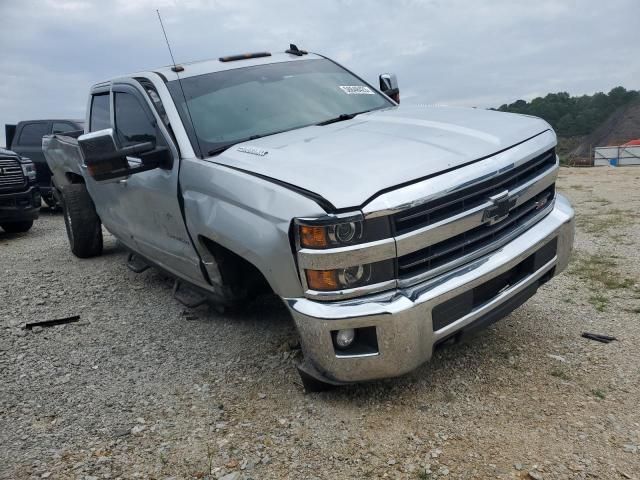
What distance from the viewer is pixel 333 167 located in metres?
2.58

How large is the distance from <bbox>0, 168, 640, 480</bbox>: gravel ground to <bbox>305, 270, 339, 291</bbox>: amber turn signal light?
71 centimetres

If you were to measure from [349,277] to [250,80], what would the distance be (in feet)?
6.55

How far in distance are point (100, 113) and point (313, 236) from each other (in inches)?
133

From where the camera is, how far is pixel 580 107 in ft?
141

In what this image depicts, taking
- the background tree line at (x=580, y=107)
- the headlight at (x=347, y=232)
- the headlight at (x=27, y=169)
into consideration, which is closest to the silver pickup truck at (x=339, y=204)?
the headlight at (x=347, y=232)

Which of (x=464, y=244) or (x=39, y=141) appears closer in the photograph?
(x=464, y=244)

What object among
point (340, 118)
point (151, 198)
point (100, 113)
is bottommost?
point (151, 198)

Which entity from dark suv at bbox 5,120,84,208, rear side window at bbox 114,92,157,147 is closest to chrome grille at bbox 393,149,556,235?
rear side window at bbox 114,92,157,147

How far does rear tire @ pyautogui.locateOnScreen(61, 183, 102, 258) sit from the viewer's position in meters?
6.04

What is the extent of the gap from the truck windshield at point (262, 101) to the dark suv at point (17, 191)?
5779mm

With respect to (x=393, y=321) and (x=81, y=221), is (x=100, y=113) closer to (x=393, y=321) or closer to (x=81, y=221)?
(x=81, y=221)

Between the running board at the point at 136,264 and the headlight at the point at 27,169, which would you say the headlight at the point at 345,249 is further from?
the headlight at the point at 27,169

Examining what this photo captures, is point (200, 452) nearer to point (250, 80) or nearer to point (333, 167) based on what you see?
point (333, 167)

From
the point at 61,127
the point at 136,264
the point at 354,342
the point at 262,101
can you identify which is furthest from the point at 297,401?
the point at 61,127
